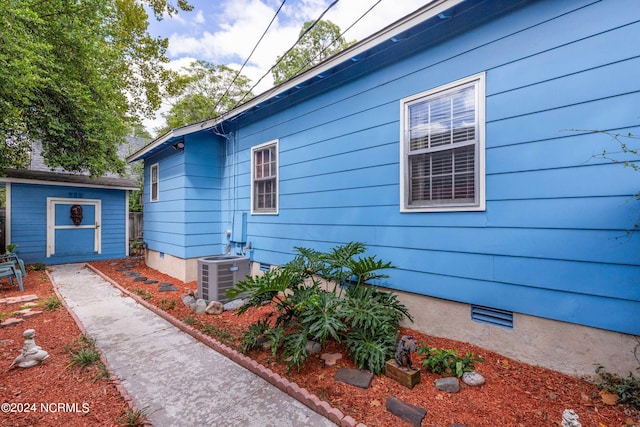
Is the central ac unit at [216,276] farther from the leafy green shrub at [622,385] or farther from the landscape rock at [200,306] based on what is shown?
the leafy green shrub at [622,385]

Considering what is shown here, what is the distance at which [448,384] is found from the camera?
225 centimetres

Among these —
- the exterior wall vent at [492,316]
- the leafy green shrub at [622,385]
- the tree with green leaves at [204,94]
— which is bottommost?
the leafy green shrub at [622,385]

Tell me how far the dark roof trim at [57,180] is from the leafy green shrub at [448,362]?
413 inches

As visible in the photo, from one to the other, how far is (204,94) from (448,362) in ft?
60.0

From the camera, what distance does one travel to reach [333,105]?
422 centimetres

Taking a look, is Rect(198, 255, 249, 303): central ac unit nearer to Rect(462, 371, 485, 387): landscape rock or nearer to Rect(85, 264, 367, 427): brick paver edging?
Rect(85, 264, 367, 427): brick paver edging

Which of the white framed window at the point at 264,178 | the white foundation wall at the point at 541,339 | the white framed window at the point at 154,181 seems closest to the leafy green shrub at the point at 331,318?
the white foundation wall at the point at 541,339

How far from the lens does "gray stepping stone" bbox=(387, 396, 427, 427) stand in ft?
6.38

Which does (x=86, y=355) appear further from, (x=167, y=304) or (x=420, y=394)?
(x=420, y=394)

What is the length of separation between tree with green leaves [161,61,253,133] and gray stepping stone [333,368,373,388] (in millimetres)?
15295

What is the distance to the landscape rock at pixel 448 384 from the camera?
7.28 feet

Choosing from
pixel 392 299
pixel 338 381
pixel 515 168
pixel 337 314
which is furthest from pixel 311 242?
pixel 515 168

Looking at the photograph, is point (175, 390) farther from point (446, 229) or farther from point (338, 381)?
point (446, 229)

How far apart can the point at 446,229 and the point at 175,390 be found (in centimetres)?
290
